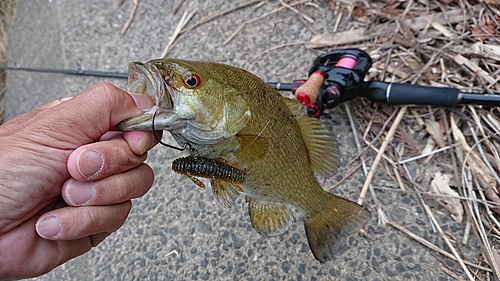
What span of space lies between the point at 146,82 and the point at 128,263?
151 centimetres

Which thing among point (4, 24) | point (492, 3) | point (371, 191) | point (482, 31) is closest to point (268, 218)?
point (371, 191)

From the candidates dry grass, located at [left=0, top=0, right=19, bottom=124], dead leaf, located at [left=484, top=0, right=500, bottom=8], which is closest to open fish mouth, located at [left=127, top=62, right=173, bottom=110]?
dead leaf, located at [left=484, top=0, right=500, bottom=8]

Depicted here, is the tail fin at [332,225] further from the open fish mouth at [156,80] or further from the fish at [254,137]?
the open fish mouth at [156,80]

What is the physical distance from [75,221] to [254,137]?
715 mm

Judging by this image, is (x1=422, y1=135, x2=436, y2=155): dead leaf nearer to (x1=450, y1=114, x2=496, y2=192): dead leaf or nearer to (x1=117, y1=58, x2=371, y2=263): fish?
(x1=450, y1=114, x2=496, y2=192): dead leaf

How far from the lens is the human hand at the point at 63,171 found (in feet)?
4.31

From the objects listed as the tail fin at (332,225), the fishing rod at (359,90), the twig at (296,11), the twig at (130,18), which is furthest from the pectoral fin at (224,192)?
the twig at (130,18)

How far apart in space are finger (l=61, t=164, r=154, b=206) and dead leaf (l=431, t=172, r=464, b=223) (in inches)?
65.0

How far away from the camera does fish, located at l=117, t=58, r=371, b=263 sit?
4.37 feet

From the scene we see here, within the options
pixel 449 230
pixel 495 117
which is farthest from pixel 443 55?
pixel 449 230

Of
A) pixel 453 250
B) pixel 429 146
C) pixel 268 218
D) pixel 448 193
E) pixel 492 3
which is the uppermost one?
pixel 492 3

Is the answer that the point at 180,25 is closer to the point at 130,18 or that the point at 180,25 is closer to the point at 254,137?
the point at 130,18

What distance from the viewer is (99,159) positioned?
135 cm

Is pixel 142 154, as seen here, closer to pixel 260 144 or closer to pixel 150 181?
pixel 150 181
